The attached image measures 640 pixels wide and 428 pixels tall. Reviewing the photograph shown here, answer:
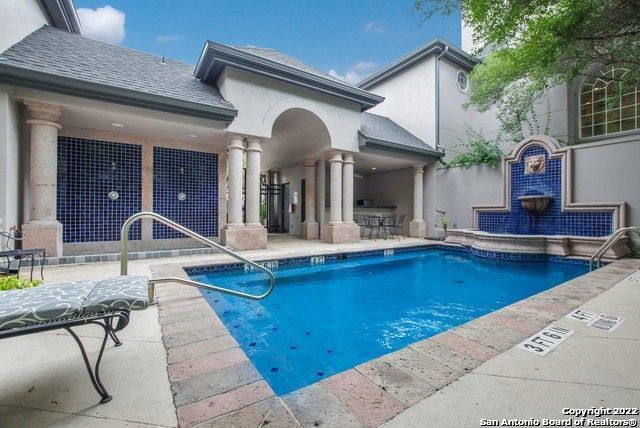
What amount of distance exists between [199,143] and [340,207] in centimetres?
494

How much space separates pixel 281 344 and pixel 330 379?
140 centimetres

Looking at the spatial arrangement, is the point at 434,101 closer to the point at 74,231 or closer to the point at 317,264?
the point at 317,264

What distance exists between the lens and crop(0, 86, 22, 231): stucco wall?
4.85m

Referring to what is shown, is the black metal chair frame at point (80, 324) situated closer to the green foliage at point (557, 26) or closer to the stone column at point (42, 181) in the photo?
the stone column at point (42, 181)

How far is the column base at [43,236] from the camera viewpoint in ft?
17.5

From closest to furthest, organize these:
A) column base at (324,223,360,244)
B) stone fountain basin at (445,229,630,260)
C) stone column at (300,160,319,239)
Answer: stone fountain basin at (445,229,630,260), column base at (324,223,360,244), stone column at (300,160,319,239)

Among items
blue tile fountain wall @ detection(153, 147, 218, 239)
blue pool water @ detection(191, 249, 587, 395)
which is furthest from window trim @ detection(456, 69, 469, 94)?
blue tile fountain wall @ detection(153, 147, 218, 239)

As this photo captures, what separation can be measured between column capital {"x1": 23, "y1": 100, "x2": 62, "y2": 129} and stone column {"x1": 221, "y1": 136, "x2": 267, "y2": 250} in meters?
3.54

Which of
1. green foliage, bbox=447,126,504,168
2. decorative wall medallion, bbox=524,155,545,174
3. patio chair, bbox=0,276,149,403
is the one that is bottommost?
patio chair, bbox=0,276,149,403

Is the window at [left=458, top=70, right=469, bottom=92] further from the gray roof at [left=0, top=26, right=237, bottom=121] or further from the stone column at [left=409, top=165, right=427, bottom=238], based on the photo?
the gray roof at [left=0, top=26, right=237, bottom=121]

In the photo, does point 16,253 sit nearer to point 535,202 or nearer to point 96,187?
point 96,187

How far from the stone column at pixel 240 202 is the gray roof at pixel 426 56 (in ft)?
31.0

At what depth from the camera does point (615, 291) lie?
3.38 meters

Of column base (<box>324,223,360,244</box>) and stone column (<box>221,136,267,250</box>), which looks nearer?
stone column (<box>221,136,267,250</box>)
